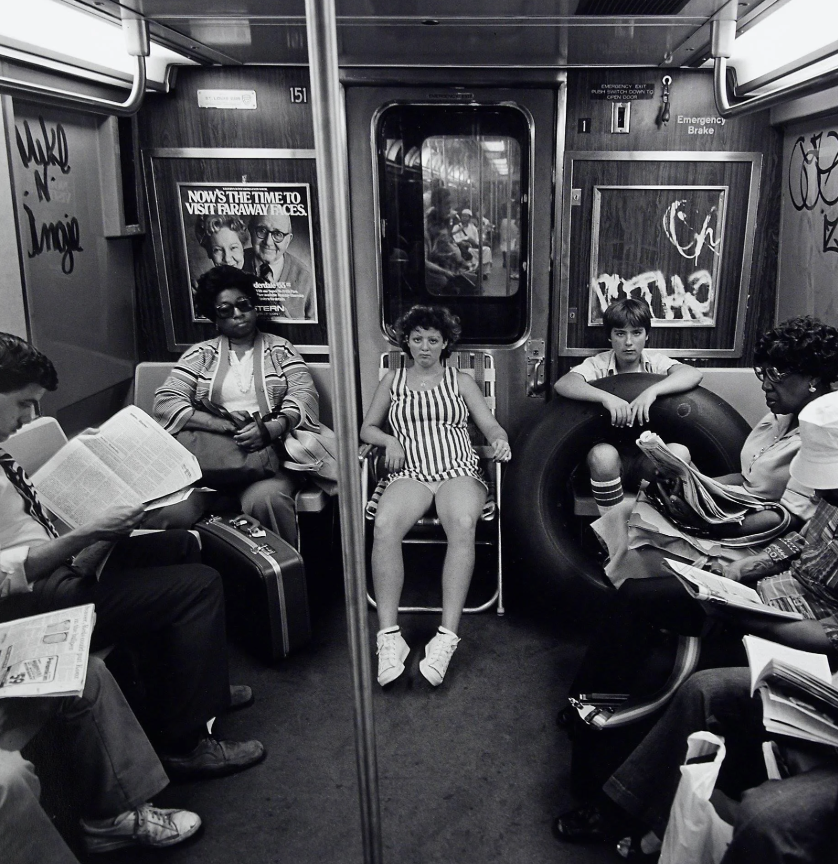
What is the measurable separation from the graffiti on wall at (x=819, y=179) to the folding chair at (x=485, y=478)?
1.48m

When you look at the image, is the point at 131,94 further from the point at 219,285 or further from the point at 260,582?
the point at 260,582

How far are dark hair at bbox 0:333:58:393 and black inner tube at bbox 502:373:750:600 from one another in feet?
6.28

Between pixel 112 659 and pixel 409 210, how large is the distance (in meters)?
2.33

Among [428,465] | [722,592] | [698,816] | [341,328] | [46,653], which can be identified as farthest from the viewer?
[428,465]

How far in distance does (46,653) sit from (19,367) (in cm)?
75

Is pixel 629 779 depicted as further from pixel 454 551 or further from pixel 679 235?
pixel 679 235

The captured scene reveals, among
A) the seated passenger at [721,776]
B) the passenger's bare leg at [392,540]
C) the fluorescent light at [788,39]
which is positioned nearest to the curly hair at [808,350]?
the fluorescent light at [788,39]

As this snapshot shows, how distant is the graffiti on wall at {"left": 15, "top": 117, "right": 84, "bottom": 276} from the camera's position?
2988mm

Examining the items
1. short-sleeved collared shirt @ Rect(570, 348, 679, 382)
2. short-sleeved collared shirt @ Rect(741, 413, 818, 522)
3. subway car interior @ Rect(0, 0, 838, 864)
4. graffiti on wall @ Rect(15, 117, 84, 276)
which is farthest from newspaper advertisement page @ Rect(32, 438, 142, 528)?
short-sleeved collared shirt @ Rect(570, 348, 679, 382)

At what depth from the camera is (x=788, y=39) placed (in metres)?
2.91

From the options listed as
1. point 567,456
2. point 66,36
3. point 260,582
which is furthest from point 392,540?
point 66,36

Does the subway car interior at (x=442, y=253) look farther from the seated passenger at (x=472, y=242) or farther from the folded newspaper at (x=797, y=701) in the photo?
the folded newspaper at (x=797, y=701)

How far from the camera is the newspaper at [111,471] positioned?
7.47 feet

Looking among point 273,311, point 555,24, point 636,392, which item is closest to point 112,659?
point 273,311
